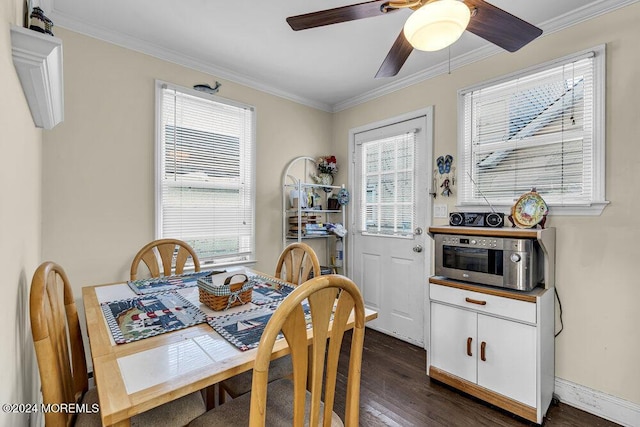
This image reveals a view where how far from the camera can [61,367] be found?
3.51 feet

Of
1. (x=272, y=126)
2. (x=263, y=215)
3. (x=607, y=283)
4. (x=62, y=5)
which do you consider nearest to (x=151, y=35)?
(x=62, y=5)

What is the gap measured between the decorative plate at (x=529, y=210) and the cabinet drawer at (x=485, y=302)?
21.4 inches

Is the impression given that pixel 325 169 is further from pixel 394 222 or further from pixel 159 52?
pixel 159 52

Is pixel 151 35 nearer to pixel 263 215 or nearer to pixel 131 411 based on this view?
pixel 263 215

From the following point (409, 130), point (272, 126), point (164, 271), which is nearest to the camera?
point (164, 271)

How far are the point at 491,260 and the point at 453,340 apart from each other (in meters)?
0.64

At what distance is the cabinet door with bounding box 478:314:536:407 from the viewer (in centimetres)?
183

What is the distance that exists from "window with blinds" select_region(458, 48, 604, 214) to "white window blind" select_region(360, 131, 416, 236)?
0.55 metres

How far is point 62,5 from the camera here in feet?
6.47

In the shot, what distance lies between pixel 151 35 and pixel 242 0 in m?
0.88

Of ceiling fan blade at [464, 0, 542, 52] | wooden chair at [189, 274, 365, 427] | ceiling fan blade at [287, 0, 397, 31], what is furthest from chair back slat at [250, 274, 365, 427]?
ceiling fan blade at [464, 0, 542, 52]

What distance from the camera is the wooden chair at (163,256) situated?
2.24 metres

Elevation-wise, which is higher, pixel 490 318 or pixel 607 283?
pixel 607 283

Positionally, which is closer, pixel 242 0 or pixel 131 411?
pixel 131 411
